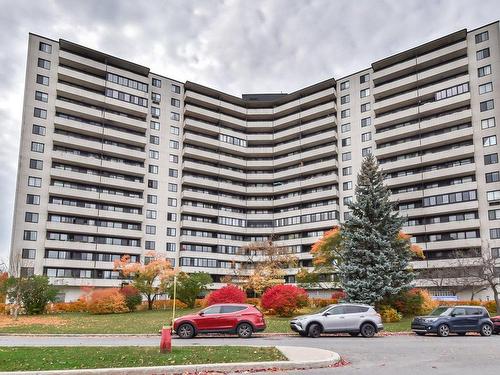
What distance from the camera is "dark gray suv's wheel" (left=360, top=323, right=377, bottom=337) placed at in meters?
22.9

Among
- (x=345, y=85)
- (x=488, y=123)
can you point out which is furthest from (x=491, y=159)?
(x=345, y=85)

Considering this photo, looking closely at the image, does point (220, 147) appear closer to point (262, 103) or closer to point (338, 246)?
point (262, 103)

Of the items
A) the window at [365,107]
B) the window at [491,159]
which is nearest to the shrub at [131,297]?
the window at [491,159]

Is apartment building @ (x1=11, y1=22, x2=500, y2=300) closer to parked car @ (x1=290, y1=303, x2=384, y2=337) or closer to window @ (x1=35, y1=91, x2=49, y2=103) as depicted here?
window @ (x1=35, y1=91, x2=49, y2=103)

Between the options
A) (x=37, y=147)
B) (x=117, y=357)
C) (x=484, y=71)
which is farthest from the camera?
(x=37, y=147)

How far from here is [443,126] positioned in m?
64.1

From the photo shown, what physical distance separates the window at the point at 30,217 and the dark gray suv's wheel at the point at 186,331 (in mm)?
45733

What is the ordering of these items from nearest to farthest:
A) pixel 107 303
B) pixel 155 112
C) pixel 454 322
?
pixel 454 322 < pixel 107 303 < pixel 155 112

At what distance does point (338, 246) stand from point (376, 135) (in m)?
30.3

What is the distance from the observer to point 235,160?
81.5 metres

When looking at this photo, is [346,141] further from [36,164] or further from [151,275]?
[36,164]

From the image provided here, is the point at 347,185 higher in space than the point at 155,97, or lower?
lower

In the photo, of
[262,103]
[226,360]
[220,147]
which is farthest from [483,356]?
[262,103]

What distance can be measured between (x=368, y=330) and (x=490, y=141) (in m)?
45.7
